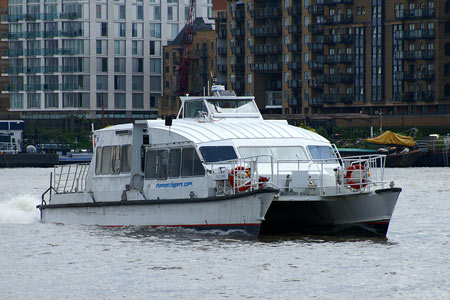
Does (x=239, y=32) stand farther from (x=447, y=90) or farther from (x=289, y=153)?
(x=289, y=153)

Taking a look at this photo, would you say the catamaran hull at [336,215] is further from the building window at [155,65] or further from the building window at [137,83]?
the building window at [155,65]

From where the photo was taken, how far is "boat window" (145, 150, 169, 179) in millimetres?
31250

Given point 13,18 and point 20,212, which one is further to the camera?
point 13,18

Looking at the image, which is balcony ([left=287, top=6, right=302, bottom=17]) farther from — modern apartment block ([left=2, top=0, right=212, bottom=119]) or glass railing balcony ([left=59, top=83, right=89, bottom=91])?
glass railing balcony ([left=59, top=83, right=89, bottom=91])

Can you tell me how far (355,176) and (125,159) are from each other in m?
7.49

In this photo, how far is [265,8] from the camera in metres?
154

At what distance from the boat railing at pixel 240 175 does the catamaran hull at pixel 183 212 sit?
45 cm

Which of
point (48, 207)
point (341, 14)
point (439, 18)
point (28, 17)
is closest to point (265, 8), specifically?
point (341, 14)

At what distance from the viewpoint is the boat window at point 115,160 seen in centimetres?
3306

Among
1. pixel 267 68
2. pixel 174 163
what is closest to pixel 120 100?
pixel 267 68

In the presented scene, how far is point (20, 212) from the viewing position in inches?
1608

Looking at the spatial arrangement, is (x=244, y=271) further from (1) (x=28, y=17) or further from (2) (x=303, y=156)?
(1) (x=28, y=17)

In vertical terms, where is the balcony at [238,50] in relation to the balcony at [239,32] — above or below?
below

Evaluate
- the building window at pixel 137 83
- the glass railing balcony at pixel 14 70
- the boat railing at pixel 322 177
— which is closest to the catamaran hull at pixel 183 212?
the boat railing at pixel 322 177
